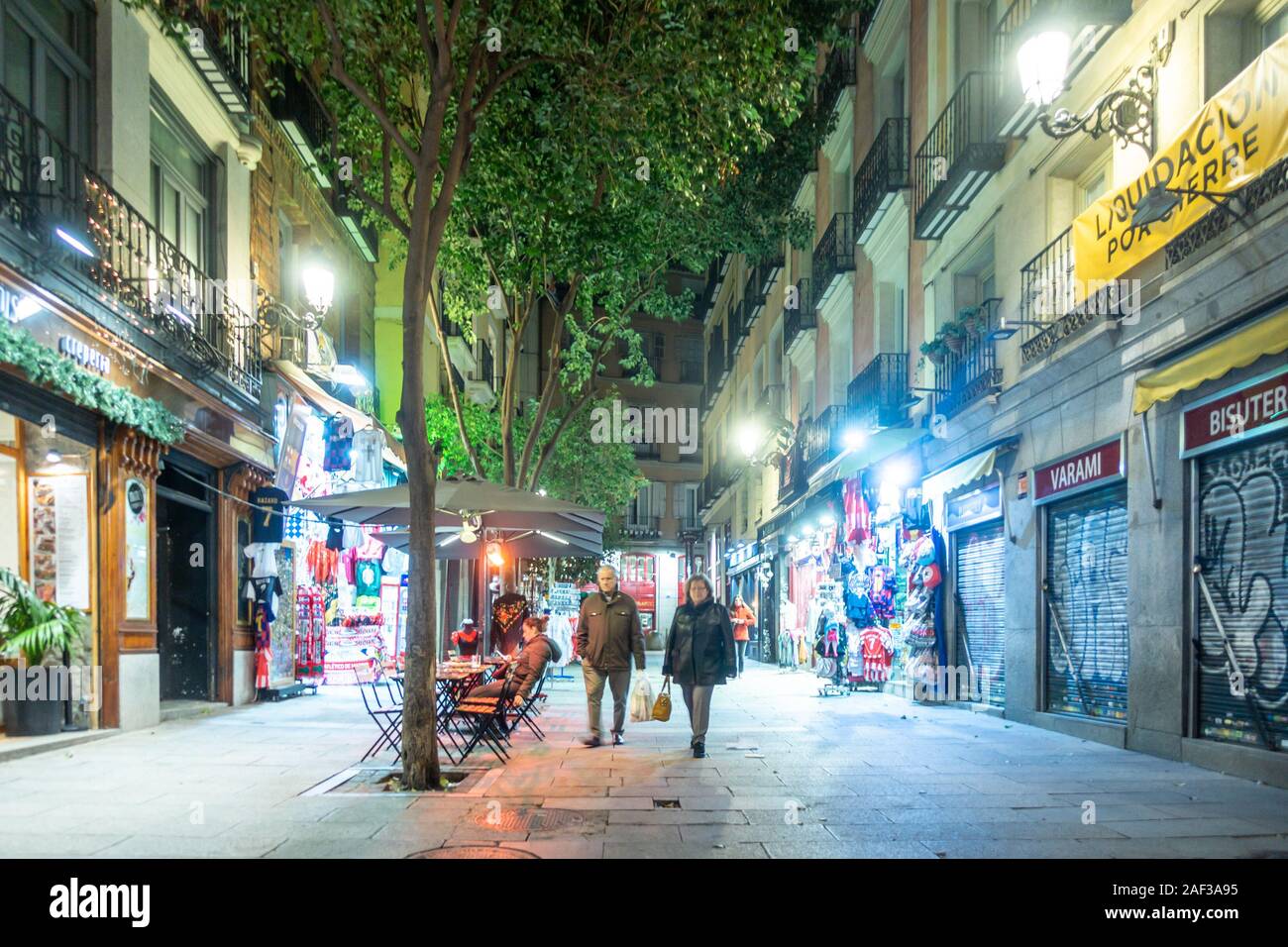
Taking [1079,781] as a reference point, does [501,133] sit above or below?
above

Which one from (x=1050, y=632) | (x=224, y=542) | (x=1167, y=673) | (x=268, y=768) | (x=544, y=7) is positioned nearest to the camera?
(x=268, y=768)

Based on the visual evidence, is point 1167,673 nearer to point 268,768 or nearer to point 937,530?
point 937,530

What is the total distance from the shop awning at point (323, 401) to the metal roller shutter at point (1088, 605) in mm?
8992

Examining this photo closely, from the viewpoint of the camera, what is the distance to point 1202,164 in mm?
8641

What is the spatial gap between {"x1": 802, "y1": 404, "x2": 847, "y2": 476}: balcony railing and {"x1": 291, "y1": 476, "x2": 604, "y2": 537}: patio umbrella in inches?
349

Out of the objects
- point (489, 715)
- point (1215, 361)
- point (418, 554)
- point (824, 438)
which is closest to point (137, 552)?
point (489, 715)

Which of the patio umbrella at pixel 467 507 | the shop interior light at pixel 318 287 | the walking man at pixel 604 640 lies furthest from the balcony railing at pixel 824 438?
the walking man at pixel 604 640

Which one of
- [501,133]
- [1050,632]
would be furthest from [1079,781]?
[501,133]

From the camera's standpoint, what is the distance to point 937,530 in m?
16.5

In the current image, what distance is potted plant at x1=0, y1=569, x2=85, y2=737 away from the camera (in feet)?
31.3

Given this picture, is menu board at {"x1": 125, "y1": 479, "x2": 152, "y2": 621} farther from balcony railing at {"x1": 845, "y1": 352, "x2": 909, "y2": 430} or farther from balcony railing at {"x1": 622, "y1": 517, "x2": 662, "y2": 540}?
balcony railing at {"x1": 622, "y1": 517, "x2": 662, "y2": 540}

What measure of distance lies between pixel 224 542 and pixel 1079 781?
11813mm

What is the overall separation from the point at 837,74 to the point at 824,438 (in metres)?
7.84
